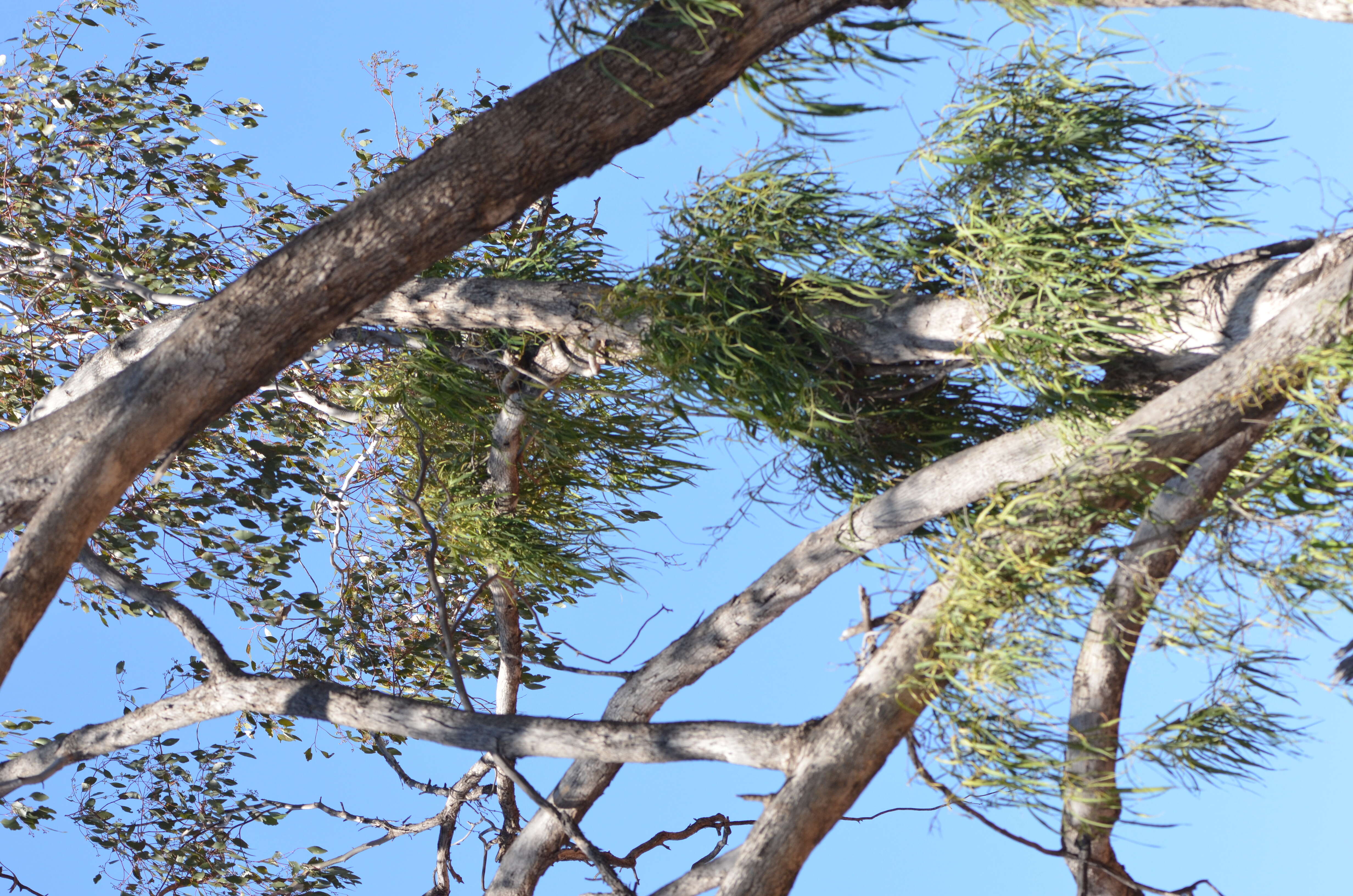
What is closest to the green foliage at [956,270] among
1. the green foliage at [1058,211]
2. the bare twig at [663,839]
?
the green foliage at [1058,211]

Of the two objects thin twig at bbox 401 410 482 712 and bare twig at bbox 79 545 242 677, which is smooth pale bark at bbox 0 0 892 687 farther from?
bare twig at bbox 79 545 242 677

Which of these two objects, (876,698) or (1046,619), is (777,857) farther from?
(1046,619)

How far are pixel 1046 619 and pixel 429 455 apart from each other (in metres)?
1.59

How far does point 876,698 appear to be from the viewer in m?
1.30

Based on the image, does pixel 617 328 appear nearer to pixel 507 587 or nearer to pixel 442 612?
pixel 442 612

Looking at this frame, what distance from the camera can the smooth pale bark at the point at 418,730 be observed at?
1.43 metres

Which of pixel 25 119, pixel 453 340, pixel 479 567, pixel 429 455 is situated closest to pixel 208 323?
pixel 453 340

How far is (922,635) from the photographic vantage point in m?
1.30

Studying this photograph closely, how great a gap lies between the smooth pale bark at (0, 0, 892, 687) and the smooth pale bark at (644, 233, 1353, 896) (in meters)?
0.65

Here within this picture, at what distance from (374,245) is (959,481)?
33.0 inches

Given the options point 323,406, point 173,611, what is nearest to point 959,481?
point 173,611

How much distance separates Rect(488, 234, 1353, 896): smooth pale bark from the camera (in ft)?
4.01

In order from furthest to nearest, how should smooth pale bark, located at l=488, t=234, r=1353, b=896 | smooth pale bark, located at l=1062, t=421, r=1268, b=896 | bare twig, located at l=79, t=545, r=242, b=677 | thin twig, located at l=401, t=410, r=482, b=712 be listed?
bare twig, located at l=79, t=545, r=242, b=677 → thin twig, located at l=401, t=410, r=482, b=712 → smooth pale bark, located at l=1062, t=421, r=1268, b=896 → smooth pale bark, located at l=488, t=234, r=1353, b=896

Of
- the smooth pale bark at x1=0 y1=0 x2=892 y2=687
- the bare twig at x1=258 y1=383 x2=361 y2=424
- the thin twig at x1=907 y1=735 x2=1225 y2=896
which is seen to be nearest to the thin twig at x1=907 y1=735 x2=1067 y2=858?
the thin twig at x1=907 y1=735 x2=1225 y2=896
